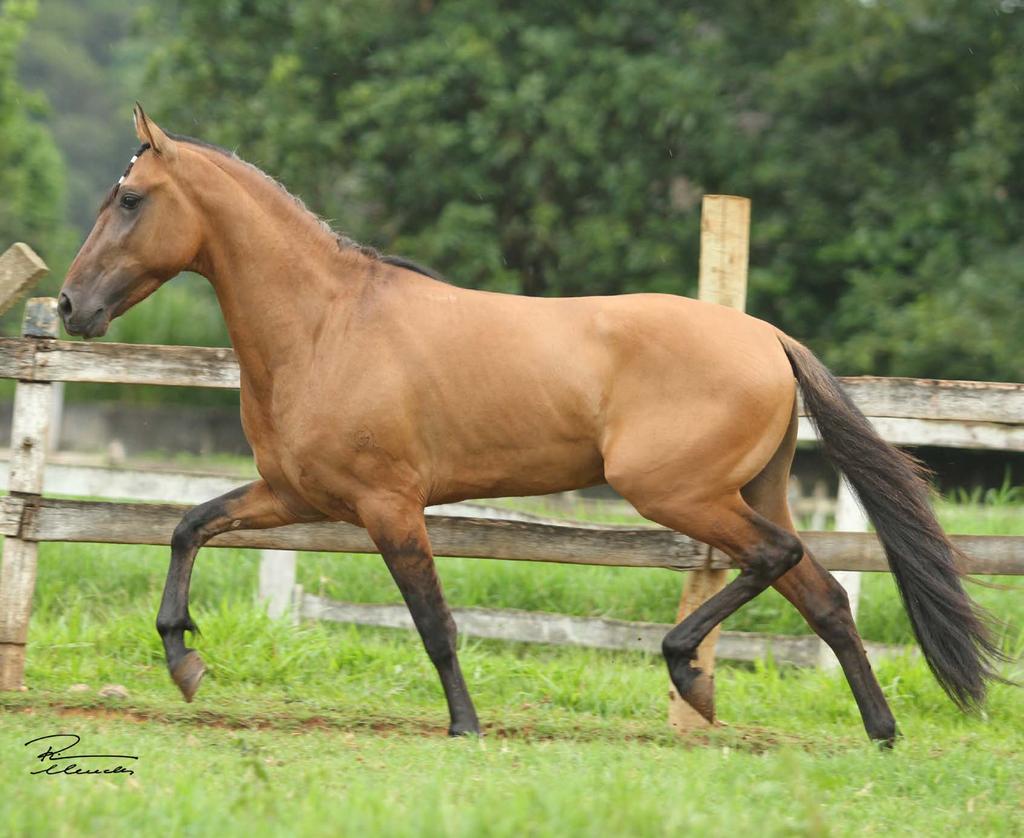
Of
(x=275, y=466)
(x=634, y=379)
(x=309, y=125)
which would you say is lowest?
(x=275, y=466)

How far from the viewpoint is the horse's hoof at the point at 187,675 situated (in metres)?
5.19

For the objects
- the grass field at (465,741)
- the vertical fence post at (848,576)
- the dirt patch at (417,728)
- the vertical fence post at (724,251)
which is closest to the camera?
the grass field at (465,741)

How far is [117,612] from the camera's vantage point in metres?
7.43

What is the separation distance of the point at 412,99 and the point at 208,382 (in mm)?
12115

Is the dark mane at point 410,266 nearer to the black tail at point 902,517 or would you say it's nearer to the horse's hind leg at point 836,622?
the black tail at point 902,517

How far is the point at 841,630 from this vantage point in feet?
17.6

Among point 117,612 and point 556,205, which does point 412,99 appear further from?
point 117,612

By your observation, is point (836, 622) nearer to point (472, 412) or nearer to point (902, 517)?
point (902, 517)

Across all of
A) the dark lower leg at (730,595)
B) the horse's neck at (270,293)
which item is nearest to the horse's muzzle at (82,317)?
the horse's neck at (270,293)

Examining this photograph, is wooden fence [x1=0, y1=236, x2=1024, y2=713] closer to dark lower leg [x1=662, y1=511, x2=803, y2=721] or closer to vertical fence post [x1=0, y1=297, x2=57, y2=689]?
vertical fence post [x1=0, y1=297, x2=57, y2=689]

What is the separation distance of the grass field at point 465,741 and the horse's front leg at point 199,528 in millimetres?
410

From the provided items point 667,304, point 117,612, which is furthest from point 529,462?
point 117,612

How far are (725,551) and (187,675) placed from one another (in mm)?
2221
